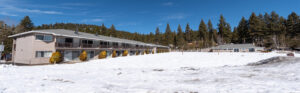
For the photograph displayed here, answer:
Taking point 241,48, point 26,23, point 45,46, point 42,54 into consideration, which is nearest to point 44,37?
point 45,46

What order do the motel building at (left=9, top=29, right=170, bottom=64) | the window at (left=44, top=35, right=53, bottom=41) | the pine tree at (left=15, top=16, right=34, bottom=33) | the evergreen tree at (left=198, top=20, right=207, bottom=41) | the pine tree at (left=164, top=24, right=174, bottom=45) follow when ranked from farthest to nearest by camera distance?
1. the pine tree at (left=164, top=24, right=174, bottom=45)
2. the evergreen tree at (left=198, top=20, right=207, bottom=41)
3. the pine tree at (left=15, top=16, right=34, bottom=33)
4. the window at (left=44, top=35, right=53, bottom=41)
5. the motel building at (left=9, top=29, right=170, bottom=64)

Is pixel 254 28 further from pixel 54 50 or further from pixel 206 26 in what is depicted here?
pixel 54 50

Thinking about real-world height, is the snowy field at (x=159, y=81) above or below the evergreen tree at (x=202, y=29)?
below

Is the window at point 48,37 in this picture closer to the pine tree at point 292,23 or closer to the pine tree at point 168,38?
the pine tree at point 168,38

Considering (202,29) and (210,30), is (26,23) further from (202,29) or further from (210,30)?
(210,30)

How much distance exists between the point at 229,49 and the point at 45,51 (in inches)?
2437

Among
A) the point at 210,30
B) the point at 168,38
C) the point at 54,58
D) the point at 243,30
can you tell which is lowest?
the point at 54,58

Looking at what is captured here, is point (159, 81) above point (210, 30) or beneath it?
beneath

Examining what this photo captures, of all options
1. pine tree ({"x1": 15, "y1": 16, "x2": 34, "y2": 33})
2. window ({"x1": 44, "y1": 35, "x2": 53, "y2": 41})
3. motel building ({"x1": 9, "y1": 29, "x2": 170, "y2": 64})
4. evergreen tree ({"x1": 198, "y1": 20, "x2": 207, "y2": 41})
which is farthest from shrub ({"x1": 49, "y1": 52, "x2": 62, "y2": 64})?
evergreen tree ({"x1": 198, "y1": 20, "x2": 207, "y2": 41})

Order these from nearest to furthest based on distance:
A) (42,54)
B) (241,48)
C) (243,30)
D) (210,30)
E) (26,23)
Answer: (42,54) → (241,48) → (26,23) → (243,30) → (210,30)

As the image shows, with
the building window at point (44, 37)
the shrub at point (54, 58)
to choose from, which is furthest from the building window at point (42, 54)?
the shrub at point (54, 58)

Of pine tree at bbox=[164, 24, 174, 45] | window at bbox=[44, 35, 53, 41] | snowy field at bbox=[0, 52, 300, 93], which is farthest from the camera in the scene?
pine tree at bbox=[164, 24, 174, 45]

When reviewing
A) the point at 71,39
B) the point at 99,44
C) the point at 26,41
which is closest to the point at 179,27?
the point at 99,44

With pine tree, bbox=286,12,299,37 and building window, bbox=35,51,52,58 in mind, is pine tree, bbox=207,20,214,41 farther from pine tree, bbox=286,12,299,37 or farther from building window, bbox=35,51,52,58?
building window, bbox=35,51,52,58
